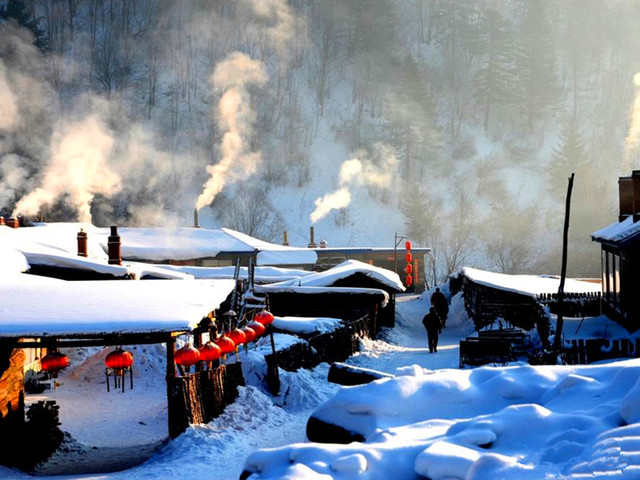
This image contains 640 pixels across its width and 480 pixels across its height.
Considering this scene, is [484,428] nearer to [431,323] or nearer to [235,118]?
[431,323]

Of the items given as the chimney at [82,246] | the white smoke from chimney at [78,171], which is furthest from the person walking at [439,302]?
the white smoke from chimney at [78,171]

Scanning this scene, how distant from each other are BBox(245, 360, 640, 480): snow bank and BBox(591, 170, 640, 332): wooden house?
1495cm

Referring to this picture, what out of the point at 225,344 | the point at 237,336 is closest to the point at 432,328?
the point at 237,336

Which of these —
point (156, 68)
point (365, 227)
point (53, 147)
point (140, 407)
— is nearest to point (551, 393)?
point (140, 407)

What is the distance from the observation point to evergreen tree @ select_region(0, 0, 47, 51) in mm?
115375

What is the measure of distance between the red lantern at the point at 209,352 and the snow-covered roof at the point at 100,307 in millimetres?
639

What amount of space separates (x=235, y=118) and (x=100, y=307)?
3821 inches

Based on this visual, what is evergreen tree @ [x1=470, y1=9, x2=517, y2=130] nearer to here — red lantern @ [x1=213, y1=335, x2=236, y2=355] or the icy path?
the icy path

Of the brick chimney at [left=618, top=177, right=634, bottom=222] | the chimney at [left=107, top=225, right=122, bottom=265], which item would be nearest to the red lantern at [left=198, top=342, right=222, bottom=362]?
the chimney at [left=107, top=225, right=122, bottom=265]

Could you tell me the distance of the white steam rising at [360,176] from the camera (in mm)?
90375

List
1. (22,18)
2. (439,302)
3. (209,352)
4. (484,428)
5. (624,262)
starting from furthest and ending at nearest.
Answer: (22,18) → (439,302) → (624,262) → (209,352) → (484,428)

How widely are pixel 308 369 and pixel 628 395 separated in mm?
16413

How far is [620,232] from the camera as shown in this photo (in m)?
23.4

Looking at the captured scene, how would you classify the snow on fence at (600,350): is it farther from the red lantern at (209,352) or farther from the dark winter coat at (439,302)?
the dark winter coat at (439,302)
